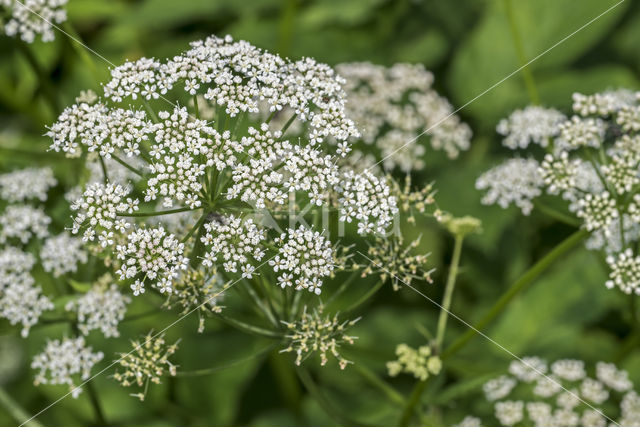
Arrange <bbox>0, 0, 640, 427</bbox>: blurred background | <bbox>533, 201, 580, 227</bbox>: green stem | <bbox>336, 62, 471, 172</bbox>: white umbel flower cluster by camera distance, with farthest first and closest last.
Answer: <bbox>0, 0, 640, 427</bbox>: blurred background → <bbox>336, 62, 471, 172</bbox>: white umbel flower cluster → <bbox>533, 201, 580, 227</bbox>: green stem

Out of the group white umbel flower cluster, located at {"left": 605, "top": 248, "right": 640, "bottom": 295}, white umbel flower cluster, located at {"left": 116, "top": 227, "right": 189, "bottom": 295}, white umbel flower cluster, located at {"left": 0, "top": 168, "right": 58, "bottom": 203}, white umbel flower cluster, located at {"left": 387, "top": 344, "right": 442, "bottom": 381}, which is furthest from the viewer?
white umbel flower cluster, located at {"left": 0, "top": 168, "right": 58, "bottom": 203}

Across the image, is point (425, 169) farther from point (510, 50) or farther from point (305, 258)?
point (305, 258)

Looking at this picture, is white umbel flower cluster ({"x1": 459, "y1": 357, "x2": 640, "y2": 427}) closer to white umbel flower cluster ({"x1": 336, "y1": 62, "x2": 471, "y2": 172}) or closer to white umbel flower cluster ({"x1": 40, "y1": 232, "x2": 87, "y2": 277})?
white umbel flower cluster ({"x1": 336, "y1": 62, "x2": 471, "y2": 172})

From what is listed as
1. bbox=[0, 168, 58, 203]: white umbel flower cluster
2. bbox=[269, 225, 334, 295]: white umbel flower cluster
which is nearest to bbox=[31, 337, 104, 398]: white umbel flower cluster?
bbox=[0, 168, 58, 203]: white umbel flower cluster

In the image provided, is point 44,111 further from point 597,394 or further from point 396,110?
point 597,394

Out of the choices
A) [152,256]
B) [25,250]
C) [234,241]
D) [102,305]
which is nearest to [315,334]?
[234,241]

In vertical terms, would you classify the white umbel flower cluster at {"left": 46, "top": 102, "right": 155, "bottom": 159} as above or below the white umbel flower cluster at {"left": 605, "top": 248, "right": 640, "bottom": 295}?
above

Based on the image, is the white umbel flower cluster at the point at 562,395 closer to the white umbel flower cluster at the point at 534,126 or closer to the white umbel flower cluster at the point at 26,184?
the white umbel flower cluster at the point at 534,126

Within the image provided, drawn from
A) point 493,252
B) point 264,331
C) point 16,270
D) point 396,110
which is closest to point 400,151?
point 396,110

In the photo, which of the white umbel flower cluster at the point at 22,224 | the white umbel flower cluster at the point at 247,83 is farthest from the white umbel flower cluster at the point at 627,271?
the white umbel flower cluster at the point at 22,224
